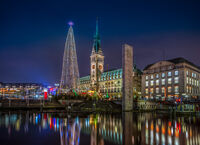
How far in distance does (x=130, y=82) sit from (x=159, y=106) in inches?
1061

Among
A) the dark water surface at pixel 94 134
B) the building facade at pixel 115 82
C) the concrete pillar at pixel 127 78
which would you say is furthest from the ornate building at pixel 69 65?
the building facade at pixel 115 82

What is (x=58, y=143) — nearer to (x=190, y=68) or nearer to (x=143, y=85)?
(x=190, y=68)

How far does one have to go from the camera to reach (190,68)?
117 metres

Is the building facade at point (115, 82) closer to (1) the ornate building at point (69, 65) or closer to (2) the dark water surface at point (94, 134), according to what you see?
(1) the ornate building at point (69, 65)

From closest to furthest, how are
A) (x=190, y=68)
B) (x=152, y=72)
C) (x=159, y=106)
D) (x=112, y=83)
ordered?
(x=159, y=106), (x=190, y=68), (x=152, y=72), (x=112, y=83)

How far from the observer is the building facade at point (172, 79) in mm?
113062

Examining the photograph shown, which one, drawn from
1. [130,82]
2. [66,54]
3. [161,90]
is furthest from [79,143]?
[161,90]

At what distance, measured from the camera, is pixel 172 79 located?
119 metres

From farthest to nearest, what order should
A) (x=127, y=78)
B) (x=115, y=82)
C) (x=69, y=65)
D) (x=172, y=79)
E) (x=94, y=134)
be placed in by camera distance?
(x=115, y=82) < (x=172, y=79) < (x=127, y=78) < (x=69, y=65) < (x=94, y=134)

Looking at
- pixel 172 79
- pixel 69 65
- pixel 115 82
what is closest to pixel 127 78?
pixel 69 65

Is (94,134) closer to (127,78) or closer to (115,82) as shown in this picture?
(127,78)

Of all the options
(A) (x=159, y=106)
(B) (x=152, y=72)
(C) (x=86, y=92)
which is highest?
(B) (x=152, y=72)

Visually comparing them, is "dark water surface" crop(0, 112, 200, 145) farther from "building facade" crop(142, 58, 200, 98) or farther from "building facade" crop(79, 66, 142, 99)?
"building facade" crop(79, 66, 142, 99)

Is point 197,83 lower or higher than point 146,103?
higher
